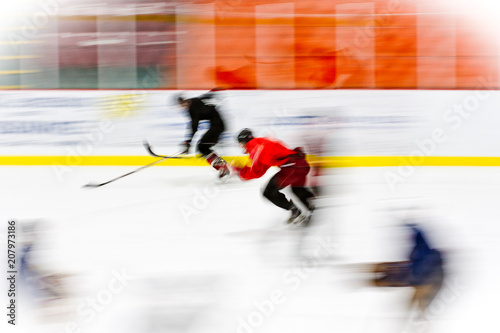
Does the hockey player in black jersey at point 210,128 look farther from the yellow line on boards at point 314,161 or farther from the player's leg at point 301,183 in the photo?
the player's leg at point 301,183

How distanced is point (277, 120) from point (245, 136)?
0.16 metres

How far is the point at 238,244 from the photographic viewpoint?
162cm

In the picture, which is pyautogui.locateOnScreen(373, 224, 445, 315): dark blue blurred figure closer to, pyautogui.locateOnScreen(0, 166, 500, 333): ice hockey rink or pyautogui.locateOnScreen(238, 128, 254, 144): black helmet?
pyautogui.locateOnScreen(0, 166, 500, 333): ice hockey rink

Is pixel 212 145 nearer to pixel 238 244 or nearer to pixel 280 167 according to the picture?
pixel 280 167

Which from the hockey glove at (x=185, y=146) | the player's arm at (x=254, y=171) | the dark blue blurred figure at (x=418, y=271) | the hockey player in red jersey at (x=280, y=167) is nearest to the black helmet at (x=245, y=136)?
the hockey player in red jersey at (x=280, y=167)

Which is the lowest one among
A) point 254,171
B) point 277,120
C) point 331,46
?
point 254,171

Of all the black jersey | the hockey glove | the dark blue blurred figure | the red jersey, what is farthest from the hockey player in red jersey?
the dark blue blurred figure

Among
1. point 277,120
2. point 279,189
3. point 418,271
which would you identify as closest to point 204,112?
point 277,120

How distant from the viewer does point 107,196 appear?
161 cm

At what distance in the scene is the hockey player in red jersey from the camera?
1.60 m

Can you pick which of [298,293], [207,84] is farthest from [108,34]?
[298,293]

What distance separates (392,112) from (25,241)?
171 cm

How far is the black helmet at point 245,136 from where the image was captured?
5.30 feet

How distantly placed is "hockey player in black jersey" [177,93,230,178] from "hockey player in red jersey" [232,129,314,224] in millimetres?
70
